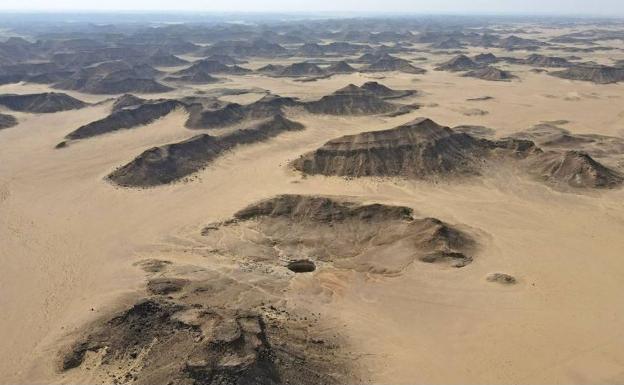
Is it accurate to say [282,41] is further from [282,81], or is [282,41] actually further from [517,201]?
[517,201]

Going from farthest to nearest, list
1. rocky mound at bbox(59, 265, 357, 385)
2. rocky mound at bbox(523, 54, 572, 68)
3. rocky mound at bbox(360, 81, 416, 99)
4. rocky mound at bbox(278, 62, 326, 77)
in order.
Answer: rocky mound at bbox(523, 54, 572, 68) → rocky mound at bbox(278, 62, 326, 77) → rocky mound at bbox(360, 81, 416, 99) → rocky mound at bbox(59, 265, 357, 385)

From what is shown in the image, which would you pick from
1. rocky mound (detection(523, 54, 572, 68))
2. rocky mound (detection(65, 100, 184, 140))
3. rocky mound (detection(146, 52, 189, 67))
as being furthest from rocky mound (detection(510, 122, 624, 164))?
rocky mound (detection(146, 52, 189, 67))

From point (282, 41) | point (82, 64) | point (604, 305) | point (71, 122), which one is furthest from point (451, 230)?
point (282, 41)

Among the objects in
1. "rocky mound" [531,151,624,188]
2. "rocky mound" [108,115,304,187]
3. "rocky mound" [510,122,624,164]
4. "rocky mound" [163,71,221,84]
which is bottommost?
"rocky mound" [163,71,221,84]

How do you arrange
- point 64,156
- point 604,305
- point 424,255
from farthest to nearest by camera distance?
point 64,156, point 424,255, point 604,305

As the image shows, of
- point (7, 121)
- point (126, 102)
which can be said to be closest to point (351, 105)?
point (126, 102)

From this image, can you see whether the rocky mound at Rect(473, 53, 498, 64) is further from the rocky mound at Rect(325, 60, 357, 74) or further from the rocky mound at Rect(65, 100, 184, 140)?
the rocky mound at Rect(65, 100, 184, 140)
